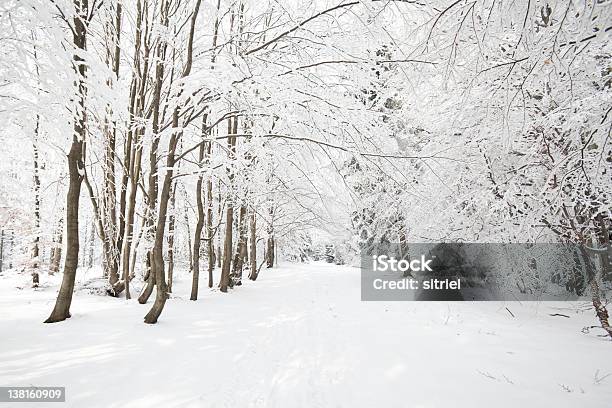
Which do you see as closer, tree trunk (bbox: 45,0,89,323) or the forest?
the forest

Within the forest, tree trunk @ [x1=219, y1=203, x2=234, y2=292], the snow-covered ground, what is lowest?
the snow-covered ground

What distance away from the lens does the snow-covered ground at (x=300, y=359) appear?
3.63m

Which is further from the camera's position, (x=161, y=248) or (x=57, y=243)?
(x=57, y=243)

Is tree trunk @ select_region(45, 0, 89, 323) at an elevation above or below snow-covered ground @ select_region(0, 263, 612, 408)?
above

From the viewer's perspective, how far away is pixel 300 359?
5.10 meters

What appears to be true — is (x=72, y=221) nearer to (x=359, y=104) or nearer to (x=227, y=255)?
(x=359, y=104)

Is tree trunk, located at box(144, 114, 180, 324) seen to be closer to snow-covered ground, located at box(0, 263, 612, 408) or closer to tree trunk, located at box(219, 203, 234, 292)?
snow-covered ground, located at box(0, 263, 612, 408)

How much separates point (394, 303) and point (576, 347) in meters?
5.40

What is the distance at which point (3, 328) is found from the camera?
542 centimetres

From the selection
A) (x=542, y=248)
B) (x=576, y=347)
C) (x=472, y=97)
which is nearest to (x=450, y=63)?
(x=472, y=97)

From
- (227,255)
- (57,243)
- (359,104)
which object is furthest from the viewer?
(57,243)

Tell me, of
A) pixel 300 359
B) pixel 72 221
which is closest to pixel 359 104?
pixel 300 359

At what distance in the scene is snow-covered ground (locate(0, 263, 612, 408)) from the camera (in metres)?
3.63

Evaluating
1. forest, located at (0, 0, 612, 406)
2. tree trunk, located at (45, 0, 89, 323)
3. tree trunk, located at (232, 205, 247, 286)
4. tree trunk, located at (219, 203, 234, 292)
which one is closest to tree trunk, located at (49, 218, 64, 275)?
tree trunk, located at (232, 205, 247, 286)
